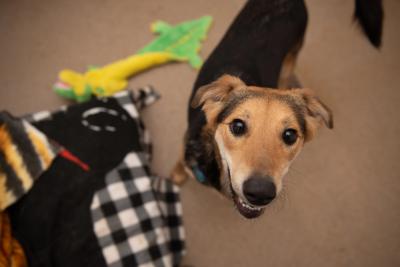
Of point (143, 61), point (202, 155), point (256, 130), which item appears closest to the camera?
point (256, 130)

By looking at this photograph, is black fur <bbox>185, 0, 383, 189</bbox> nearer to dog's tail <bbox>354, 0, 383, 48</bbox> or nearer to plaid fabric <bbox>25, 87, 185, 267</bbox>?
plaid fabric <bbox>25, 87, 185, 267</bbox>

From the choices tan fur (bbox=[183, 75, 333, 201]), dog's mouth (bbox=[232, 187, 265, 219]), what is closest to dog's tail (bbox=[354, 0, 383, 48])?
tan fur (bbox=[183, 75, 333, 201])

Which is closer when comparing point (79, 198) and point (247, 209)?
point (247, 209)

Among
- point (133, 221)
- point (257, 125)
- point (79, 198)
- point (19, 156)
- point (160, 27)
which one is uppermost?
point (160, 27)

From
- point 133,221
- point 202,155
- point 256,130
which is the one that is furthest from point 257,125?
point 133,221

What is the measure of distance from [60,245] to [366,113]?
2162 millimetres

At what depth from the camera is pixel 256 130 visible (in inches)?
51.6

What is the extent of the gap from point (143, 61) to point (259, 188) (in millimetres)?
1485

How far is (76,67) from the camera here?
2449 mm

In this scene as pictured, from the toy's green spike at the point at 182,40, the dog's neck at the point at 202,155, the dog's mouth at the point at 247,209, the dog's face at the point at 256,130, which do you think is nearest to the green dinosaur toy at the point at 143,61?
the toy's green spike at the point at 182,40

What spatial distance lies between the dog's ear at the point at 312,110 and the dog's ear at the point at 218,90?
272mm

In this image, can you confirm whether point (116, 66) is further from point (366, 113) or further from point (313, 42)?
point (366, 113)

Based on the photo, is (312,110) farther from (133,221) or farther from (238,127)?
(133,221)

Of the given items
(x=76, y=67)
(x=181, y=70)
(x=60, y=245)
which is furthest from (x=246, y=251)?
(x=76, y=67)
